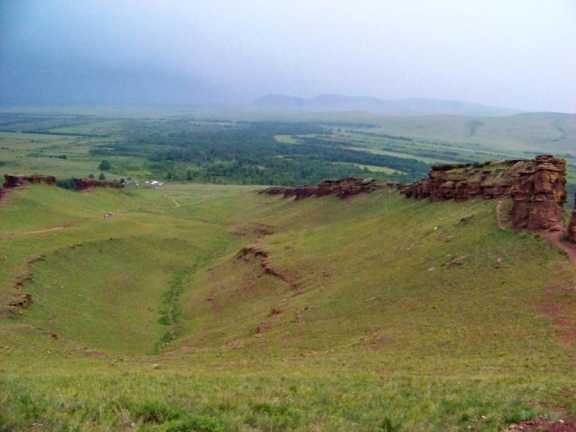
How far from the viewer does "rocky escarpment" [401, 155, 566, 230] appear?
4041cm

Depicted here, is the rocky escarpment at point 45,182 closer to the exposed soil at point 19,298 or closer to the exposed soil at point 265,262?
the exposed soil at point 19,298

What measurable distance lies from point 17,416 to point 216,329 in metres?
29.1

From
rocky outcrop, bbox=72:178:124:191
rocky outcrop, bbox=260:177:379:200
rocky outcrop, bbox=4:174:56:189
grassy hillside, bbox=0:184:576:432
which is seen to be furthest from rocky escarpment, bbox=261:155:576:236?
rocky outcrop, bbox=72:178:124:191

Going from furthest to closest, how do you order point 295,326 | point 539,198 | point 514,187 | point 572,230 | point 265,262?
point 265,262 → point 514,187 → point 539,198 → point 572,230 → point 295,326

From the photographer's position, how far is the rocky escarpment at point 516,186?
133 feet

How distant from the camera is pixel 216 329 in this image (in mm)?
42094

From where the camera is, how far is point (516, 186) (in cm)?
4600

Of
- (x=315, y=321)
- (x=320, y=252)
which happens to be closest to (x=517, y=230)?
(x=315, y=321)

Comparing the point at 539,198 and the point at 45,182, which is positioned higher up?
the point at 539,198

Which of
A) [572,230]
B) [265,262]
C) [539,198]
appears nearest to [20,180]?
[265,262]

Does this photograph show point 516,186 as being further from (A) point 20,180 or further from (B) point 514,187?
(A) point 20,180

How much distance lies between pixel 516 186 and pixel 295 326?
22.3 m

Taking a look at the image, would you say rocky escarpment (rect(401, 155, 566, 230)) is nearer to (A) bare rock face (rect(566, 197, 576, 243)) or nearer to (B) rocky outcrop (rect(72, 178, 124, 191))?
(A) bare rock face (rect(566, 197, 576, 243))

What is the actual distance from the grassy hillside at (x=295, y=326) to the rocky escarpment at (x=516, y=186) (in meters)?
2.02
